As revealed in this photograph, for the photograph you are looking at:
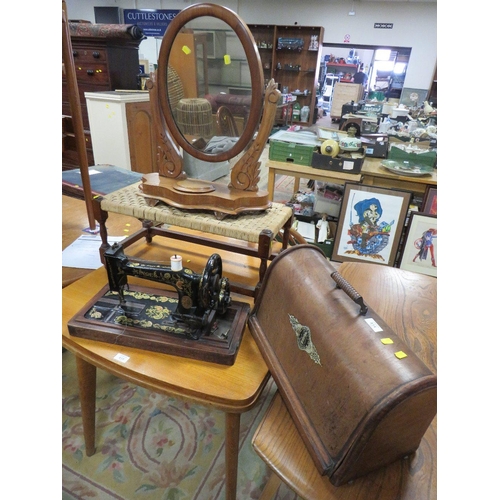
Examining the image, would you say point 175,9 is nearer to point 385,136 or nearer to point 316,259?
point 385,136

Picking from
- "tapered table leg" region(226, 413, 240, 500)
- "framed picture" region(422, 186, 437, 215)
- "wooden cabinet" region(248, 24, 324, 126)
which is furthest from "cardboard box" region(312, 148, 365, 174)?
"wooden cabinet" region(248, 24, 324, 126)

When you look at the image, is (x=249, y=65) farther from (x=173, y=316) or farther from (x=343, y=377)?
(x=343, y=377)

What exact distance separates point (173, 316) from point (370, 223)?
1.75 metres

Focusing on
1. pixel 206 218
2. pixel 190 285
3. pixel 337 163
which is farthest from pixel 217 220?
pixel 337 163

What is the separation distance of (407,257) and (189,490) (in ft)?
6.16

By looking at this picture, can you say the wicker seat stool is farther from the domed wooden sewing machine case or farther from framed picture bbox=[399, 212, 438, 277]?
framed picture bbox=[399, 212, 438, 277]

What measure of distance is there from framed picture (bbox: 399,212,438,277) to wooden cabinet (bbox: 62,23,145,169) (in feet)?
9.36

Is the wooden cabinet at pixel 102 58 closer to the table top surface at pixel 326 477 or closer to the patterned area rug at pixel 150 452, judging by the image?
the patterned area rug at pixel 150 452

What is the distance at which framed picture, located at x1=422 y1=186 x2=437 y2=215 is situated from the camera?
2.20 m

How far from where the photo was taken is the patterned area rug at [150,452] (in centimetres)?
Answer: 124

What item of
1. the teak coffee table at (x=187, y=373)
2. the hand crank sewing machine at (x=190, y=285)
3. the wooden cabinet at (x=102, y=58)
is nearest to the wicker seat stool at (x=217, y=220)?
the hand crank sewing machine at (x=190, y=285)

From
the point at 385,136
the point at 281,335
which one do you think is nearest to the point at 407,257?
the point at 385,136

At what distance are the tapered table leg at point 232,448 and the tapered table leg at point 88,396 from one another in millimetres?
511

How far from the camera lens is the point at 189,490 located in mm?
1241
